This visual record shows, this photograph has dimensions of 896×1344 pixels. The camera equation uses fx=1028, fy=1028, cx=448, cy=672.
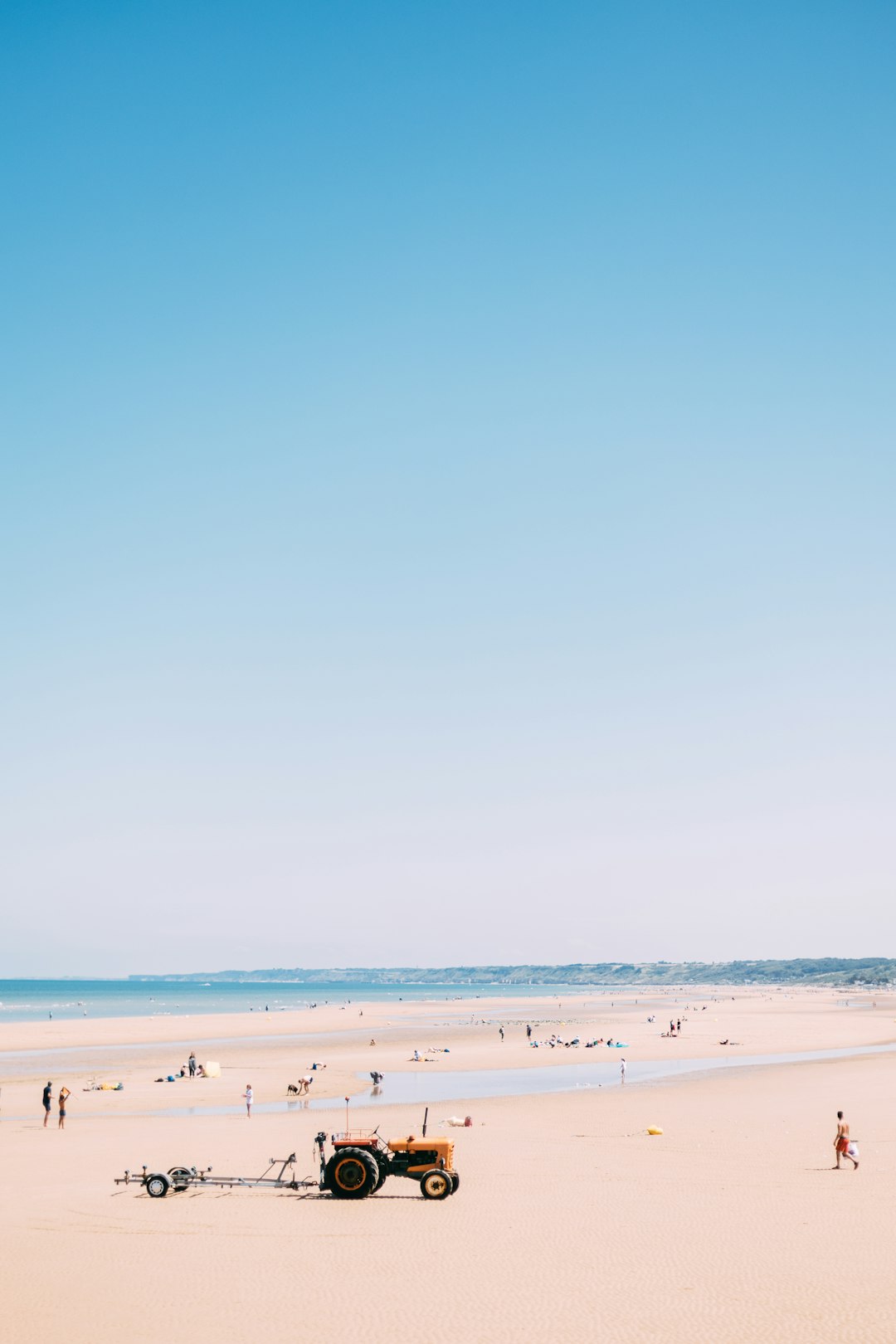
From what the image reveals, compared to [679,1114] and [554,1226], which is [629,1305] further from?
[679,1114]

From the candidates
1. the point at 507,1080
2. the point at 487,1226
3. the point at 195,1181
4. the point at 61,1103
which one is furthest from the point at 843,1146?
the point at 507,1080

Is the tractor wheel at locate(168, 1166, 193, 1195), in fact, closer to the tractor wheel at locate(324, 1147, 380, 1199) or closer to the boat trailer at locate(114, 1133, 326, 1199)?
the boat trailer at locate(114, 1133, 326, 1199)

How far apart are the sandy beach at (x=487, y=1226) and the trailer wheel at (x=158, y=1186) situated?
449 millimetres

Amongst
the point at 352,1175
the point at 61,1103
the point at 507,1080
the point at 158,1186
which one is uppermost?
the point at 352,1175

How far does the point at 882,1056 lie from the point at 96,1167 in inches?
2145

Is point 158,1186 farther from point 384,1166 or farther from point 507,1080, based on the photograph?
point 507,1080

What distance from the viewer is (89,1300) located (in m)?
17.9

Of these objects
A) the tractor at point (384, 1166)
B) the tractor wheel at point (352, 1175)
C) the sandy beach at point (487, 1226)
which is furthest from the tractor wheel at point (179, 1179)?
the tractor wheel at point (352, 1175)

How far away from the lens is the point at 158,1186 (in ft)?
83.9

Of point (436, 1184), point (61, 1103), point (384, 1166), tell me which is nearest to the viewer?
point (436, 1184)

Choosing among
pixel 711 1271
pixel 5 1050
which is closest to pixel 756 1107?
pixel 711 1271

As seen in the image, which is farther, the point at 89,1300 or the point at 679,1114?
the point at 679,1114

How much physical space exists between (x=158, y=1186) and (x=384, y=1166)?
18.5 ft

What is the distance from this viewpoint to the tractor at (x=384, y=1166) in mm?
25219
